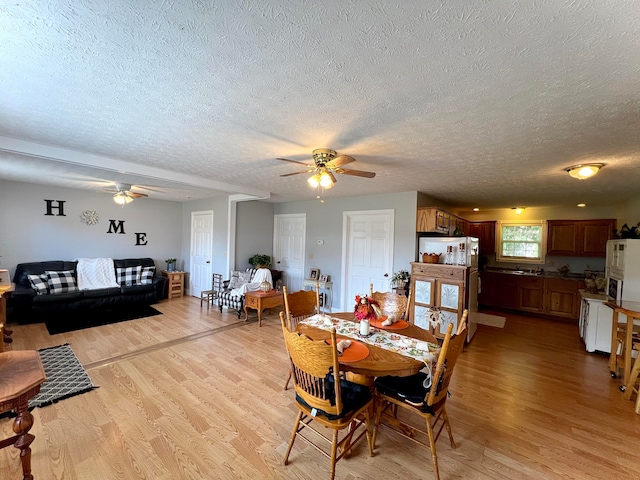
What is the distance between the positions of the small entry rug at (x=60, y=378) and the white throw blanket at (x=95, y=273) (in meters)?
2.18

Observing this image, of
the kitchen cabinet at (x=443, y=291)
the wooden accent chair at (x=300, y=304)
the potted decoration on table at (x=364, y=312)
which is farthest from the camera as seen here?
the kitchen cabinet at (x=443, y=291)

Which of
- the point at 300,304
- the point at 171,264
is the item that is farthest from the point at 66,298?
the point at 300,304

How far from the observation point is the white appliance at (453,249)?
4.00 m

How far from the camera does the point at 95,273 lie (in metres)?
5.47

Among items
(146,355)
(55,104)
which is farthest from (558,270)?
(55,104)

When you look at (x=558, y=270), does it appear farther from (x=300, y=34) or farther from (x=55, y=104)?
(x=55, y=104)

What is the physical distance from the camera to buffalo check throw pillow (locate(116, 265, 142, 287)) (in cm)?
578

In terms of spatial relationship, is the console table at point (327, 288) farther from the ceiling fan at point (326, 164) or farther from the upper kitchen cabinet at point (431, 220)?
the ceiling fan at point (326, 164)

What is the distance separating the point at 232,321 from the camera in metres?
4.85

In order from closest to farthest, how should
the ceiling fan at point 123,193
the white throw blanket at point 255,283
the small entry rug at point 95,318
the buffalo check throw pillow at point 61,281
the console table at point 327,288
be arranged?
1. the small entry rug at point 95,318
2. the ceiling fan at point 123,193
3. the buffalo check throw pillow at point 61,281
4. the white throw blanket at point 255,283
5. the console table at point 327,288

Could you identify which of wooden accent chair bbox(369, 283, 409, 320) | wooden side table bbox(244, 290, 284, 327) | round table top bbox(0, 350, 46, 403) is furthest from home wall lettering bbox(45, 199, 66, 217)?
wooden accent chair bbox(369, 283, 409, 320)

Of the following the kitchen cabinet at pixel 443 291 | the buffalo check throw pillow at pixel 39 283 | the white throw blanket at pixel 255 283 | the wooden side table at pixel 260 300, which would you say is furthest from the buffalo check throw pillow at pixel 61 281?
the kitchen cabinet at pixel 443 291

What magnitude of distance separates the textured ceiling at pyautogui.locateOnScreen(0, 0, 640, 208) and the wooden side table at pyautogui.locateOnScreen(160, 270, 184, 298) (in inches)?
161

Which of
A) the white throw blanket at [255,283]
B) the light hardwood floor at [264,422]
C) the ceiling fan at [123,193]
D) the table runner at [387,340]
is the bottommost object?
the light hardwood floor at [264,422]
